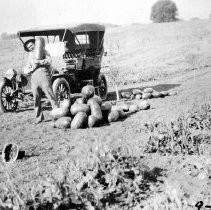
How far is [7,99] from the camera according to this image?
11070mm

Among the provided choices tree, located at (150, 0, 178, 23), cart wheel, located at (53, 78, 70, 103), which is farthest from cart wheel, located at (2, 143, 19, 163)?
tree, located at (150, 0, 178, 23)

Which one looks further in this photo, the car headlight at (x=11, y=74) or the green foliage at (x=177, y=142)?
the car headlight at (x=11, y=74)

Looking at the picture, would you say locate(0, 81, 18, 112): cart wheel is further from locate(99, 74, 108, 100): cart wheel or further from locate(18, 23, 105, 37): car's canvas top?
locate(99, 74, 108, 100): cart wheel

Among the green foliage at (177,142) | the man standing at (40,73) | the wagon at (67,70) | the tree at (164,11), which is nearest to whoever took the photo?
the green foliage at (177,142)

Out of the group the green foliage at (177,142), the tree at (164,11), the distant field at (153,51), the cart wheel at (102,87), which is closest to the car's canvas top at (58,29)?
the distant field at (153,51)

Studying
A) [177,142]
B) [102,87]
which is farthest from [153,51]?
[177,142]

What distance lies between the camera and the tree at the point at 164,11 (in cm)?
8206

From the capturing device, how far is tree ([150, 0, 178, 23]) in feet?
269

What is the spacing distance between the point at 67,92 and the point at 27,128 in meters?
2.22

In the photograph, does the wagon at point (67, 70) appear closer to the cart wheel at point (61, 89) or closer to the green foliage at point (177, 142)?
the cart wheel at point (61, 89)

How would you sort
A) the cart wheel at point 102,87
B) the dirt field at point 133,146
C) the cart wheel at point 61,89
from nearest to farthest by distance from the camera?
the dirt field at point 133,146 < the cart wheel at point 61,89 < the cart wheel at point 102,87

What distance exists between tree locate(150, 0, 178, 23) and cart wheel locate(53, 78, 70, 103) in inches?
2947

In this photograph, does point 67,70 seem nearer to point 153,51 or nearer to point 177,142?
point 177,142

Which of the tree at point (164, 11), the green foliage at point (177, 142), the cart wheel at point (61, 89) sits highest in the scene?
the tree at point (164, 11)
